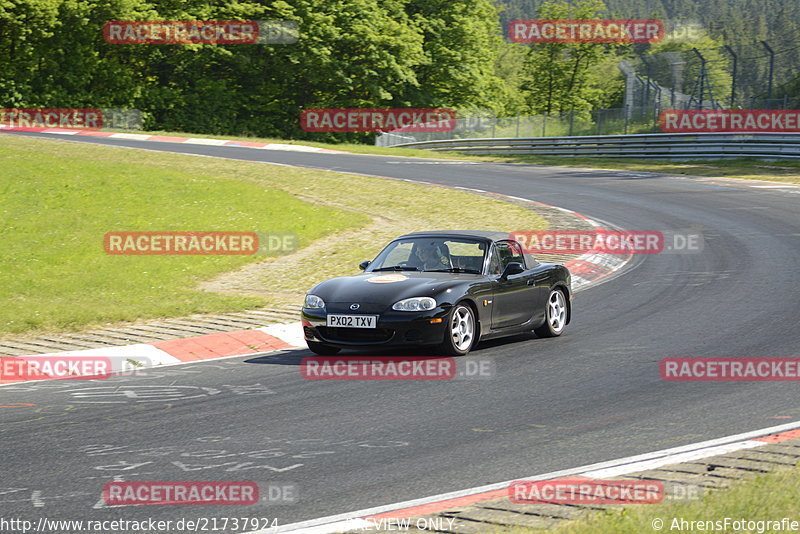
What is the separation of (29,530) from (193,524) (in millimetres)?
825

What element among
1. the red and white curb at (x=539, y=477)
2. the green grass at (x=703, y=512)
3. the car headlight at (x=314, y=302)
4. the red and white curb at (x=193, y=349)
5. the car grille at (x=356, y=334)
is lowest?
the red and white curb at (x=193, y=349)

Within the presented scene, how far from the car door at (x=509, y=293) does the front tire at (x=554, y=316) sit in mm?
295

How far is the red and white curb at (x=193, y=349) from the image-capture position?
33.5ft

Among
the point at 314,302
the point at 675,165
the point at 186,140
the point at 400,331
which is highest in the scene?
the point at 186,140

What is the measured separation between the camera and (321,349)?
34.0 ft

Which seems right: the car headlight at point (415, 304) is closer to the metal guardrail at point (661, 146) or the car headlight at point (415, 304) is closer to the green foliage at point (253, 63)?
the metal guardrail at point (661, 146)

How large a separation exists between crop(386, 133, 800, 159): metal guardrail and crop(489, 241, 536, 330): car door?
26.6 m

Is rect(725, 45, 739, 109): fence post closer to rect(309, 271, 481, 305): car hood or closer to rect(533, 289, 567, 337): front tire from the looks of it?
rect(533, 289, 567, 337): front tire

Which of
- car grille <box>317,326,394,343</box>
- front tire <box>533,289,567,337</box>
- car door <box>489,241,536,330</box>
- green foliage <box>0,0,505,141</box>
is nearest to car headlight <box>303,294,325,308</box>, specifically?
car grille <box>317,326,394,343</box>

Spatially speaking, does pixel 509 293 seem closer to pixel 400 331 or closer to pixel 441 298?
pixel 441 298

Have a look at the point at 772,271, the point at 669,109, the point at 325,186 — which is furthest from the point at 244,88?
the point at 772,271

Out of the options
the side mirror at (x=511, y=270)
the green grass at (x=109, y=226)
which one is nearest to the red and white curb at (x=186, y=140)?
the green grass at (x=109, y=226)

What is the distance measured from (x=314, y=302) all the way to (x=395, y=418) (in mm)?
2986

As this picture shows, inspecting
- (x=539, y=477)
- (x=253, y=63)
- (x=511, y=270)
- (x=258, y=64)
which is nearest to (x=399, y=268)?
(x=511, y=270)
